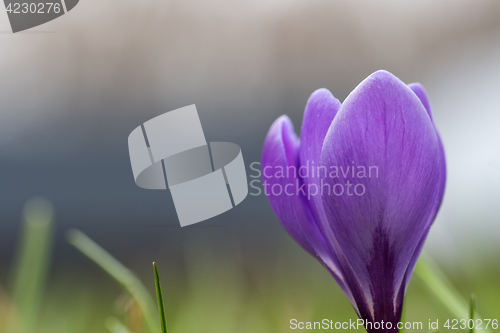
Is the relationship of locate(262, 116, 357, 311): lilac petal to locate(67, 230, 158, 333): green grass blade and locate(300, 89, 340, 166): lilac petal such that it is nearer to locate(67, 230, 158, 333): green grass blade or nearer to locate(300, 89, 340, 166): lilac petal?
locate(300, 89, 340, 166): lilac petal

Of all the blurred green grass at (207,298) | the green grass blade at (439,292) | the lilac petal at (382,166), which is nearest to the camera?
the lilac petal at (382,166)

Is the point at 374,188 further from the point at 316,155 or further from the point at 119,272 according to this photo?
the point at 119,272

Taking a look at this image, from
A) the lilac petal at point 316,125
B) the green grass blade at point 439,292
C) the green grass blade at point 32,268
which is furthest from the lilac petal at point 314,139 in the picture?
the green grass blade at point 32,268

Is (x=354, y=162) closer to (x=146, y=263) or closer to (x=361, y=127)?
(x=361, y=127)

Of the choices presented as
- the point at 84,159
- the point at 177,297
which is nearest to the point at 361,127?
the point at 177,297

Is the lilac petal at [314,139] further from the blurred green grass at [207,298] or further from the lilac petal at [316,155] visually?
the blurred green grass at [207,298]

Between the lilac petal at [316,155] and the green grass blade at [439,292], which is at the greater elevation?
the lilac petal at [316,155]

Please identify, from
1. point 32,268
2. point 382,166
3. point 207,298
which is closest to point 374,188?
point 382,166

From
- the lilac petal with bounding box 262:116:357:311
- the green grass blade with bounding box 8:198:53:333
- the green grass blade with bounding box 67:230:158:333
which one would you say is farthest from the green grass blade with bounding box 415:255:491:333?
the green grass blade with bounding box 8:198:53:333

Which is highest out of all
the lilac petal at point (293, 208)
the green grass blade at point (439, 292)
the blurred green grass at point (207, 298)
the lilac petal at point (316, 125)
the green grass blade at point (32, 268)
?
the lilac petal at point (316, 125)
